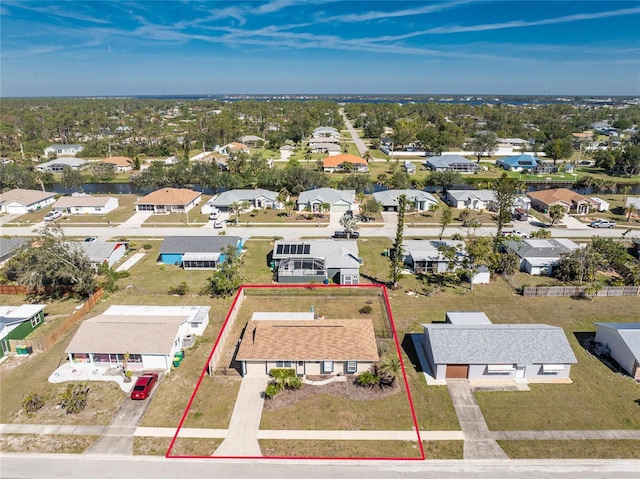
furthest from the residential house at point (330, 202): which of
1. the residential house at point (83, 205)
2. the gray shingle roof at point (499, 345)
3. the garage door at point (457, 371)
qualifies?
the garage door at point (457, 371)

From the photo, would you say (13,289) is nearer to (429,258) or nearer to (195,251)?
(195,251)

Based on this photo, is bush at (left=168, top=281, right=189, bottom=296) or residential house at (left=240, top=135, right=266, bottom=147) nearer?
bush at (left=168, top=281, right=189, bottom=296)

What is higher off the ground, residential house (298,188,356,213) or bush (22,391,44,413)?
residential house (298,188,356,213)

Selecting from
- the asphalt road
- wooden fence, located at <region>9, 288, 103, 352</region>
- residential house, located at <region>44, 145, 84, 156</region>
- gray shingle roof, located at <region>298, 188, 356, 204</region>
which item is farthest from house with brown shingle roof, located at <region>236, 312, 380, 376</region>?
residential house, located at <region>44, 145, 84, 156</region>

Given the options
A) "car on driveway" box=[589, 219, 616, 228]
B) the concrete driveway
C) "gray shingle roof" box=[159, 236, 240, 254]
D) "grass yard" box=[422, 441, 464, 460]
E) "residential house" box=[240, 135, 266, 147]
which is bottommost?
the concrete driveway

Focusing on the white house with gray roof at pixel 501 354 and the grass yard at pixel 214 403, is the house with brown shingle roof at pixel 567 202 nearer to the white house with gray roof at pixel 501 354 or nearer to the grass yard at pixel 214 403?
the white house with gray roof at pixel 501 354

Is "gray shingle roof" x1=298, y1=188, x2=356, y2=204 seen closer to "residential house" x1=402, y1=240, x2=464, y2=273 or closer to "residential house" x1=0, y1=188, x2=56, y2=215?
"residential house" x1=402, y1=240, x2=464, y2=273
